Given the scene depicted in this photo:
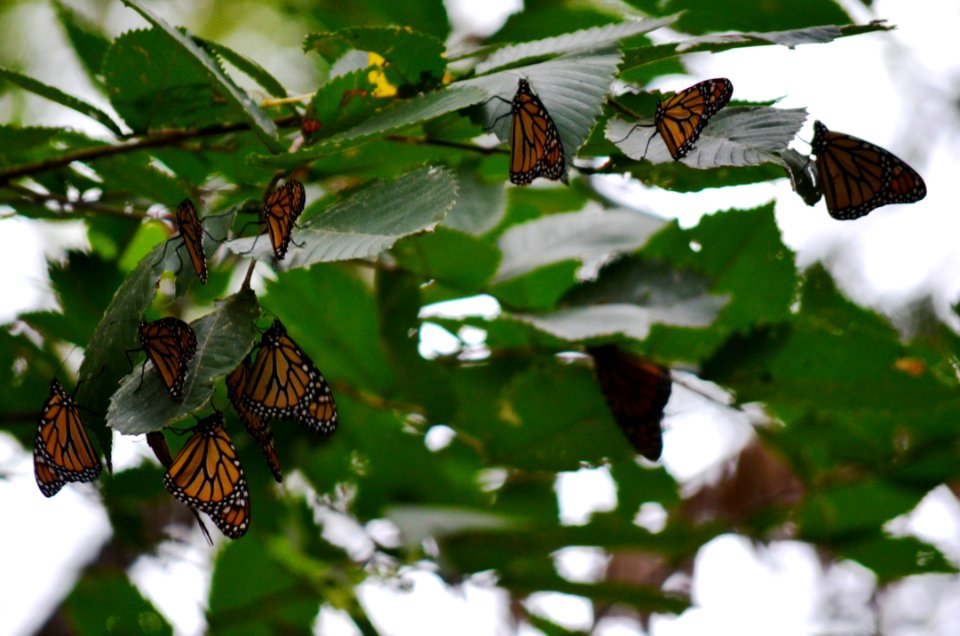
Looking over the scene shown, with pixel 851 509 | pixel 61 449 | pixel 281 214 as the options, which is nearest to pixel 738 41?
pixel 281 214

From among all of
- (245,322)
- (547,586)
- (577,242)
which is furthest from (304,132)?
(547,586)

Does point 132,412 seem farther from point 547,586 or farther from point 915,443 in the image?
point 915,443

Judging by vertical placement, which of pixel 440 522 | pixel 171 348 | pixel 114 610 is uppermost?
pixel 171 348

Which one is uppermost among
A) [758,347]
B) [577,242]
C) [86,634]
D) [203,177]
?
[203,177]

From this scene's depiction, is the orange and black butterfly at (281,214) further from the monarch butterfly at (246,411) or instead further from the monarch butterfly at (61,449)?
the monarch butterfly at (61,449)

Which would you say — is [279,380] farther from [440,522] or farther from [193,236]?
[440,522]

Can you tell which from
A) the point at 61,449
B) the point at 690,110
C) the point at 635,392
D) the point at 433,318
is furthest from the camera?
the point at 433,318

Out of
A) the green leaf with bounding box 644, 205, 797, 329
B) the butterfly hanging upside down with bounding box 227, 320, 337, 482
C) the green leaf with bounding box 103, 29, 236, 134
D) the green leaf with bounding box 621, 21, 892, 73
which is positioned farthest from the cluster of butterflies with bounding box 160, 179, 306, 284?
the green leaf with bounding box 644, 205, 797, 329

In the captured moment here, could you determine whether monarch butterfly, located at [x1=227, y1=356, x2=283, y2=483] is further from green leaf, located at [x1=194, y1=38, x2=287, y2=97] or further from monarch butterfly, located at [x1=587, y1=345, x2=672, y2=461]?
monarch butterfly, located at [x1=587, y1=345, x2=672, y2=461]
